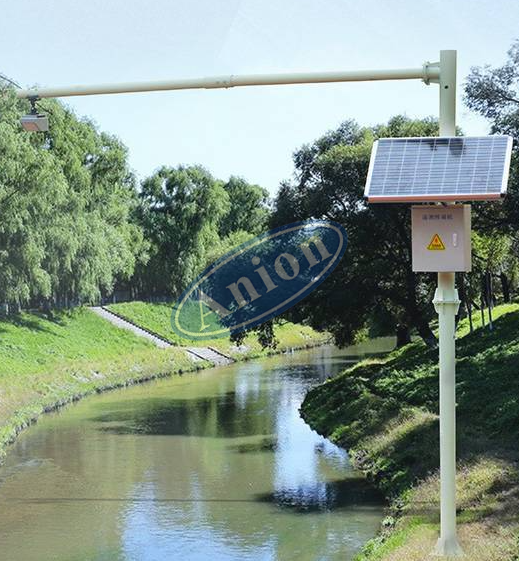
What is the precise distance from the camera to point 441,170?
1004 cm

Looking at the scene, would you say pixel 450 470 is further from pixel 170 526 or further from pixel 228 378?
pixel 228 378

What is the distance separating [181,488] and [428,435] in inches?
246

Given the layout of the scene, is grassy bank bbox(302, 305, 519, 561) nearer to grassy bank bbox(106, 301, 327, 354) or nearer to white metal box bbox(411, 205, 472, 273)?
white metal box bbox(411, 205, 472, 273)

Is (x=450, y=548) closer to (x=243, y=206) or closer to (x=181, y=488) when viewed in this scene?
(x=181, y=488)

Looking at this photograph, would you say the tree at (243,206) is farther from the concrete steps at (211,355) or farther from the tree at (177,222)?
the concrete steps at (211,355)

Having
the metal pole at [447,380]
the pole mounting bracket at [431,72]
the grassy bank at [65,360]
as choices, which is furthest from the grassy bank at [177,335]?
the pole mounting bracket at [431,72]

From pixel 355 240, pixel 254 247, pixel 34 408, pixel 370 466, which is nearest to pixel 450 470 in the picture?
pixel 370 466

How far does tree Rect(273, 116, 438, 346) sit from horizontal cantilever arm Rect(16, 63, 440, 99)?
20619 millimetres

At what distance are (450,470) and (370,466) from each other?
10836mm

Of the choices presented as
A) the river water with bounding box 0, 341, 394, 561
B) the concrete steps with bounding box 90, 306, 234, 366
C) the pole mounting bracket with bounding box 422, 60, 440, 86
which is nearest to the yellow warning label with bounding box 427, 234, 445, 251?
the pole mounting bracket with bounding box 422, 60, 440, 86

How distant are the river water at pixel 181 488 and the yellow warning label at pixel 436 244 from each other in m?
7.28

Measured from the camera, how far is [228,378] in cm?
4450

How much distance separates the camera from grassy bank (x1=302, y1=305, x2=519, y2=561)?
12867 mm

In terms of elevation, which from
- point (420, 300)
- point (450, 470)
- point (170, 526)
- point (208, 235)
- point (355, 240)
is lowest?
point (170, 526)
